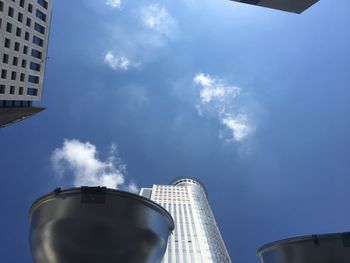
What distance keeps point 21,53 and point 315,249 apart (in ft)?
150

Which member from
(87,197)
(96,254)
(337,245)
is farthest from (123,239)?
(337,245)

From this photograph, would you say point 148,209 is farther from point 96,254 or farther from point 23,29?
point 23,29

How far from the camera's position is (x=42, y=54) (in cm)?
5031

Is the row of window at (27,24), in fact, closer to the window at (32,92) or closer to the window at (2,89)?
the window at (2,89)

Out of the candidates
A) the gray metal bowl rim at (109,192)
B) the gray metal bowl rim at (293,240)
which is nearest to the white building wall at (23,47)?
the gray metal bowl rim at (109,192)

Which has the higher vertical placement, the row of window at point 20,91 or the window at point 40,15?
the window at point 40,15

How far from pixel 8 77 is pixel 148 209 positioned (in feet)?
141

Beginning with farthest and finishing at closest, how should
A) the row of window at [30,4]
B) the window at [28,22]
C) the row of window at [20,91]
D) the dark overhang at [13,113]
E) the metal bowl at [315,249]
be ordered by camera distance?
the dark overhang at [13,113]
the window at [28,22]
the row of window at [20,91]
the row of window at [30,4]
the metal bowl at [315,249]

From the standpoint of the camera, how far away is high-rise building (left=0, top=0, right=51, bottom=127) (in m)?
40.5

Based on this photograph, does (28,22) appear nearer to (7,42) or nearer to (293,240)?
(7,42)

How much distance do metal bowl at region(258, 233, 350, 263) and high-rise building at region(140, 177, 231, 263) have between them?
71562 millimetres

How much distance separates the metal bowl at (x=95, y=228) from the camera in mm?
3389

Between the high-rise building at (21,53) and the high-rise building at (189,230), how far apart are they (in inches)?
1420

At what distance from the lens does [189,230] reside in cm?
11412
